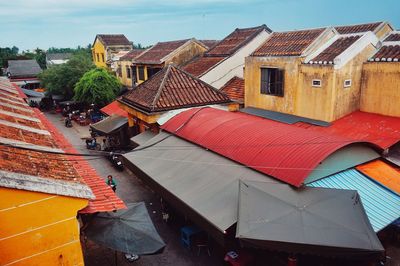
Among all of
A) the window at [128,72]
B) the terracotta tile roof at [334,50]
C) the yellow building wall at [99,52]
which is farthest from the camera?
the yellow building wall at [99,52]

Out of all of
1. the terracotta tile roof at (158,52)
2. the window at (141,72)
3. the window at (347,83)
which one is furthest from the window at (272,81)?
the window at (141,72)

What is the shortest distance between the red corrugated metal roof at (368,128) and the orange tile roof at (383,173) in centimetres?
76

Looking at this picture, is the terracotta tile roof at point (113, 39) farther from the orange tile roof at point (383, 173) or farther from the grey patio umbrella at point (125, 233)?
the orange tile roof at point (383, 173)

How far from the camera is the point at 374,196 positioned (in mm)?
8695

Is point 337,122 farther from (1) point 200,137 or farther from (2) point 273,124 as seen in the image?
(1) point 200,137

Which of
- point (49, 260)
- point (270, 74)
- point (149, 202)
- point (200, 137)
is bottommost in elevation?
point (149, 202)

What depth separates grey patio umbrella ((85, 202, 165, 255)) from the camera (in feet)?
27.1

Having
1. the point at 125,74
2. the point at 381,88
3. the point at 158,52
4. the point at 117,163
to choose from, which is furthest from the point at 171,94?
the point at 125,74

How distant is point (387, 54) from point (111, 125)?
51.5ft

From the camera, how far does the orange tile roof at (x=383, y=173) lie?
30.4 ft

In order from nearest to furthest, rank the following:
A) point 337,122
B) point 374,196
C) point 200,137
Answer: point 374,196
point 200,137
point 337,122

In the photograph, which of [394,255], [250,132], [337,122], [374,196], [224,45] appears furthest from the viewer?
[224,45]

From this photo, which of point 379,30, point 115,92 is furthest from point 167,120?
point 115,92

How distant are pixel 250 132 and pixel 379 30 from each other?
342 inches
